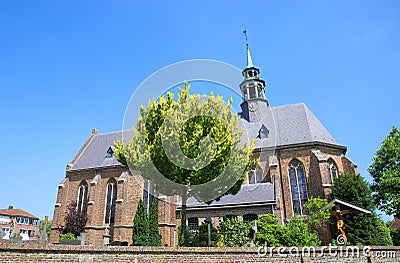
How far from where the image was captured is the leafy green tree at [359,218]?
1869 cm

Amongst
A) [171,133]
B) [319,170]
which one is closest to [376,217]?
[319,170]

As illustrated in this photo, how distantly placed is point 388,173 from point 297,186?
962cm

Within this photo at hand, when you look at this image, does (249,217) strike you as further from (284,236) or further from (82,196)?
(82,196)

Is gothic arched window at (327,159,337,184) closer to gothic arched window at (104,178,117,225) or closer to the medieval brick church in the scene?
the medieval brick church

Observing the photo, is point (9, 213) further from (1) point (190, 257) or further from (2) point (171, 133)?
(1) point (190, 257)

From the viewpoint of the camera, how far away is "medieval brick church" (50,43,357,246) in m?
22.1

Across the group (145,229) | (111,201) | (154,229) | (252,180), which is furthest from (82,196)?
(252,180)

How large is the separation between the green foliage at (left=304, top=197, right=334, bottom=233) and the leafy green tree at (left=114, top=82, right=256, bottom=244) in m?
6.71

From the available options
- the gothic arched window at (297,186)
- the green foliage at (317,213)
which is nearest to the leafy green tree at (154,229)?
the gothic arched window at (297,186)

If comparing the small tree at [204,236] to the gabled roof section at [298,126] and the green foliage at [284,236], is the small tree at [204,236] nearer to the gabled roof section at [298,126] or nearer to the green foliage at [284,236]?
the green foliage at [284,236]

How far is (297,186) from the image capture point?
23109 mm

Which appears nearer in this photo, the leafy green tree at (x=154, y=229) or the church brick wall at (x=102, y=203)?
the leafy green tree at (x=154, y=229)

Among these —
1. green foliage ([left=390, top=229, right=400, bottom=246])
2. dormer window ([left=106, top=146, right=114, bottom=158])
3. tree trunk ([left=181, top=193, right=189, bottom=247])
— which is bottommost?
green foliage ([left=390, top=229, right=400, bottom=246])

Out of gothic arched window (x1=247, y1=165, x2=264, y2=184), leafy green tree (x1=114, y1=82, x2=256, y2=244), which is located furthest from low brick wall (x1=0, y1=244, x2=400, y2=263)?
gothic arched window (x1=247, y1=165, x2=264, y2=184)
